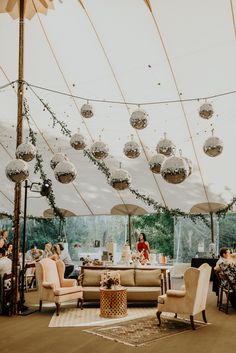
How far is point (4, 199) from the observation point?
14039 millimetres

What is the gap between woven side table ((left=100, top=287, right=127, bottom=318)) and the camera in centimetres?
683

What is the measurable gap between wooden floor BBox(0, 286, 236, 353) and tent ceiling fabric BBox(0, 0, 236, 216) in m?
4.46

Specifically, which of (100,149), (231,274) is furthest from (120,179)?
(231,274)

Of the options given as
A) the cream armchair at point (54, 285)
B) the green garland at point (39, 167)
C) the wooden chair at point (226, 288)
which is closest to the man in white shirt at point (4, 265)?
the cream armchair at point (54, 285)

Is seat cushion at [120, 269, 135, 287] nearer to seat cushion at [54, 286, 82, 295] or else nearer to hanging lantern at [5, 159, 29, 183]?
seat cushion at [54, 286, 82, 295]

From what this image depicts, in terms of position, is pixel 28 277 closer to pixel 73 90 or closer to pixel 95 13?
pixel 73 90

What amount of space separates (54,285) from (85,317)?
2.70ft

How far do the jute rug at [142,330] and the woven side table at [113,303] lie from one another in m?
0.44

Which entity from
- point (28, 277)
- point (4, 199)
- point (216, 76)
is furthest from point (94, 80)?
point (4, 199)

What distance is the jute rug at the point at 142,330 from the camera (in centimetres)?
534

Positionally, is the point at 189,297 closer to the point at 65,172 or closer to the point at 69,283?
the point at 65,172

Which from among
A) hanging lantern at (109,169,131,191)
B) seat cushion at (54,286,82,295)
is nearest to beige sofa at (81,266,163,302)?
seat cushion at (54,286,82,295)

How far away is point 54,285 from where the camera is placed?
7.24 metres

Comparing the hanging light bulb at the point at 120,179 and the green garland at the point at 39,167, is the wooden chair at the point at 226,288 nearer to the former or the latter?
the hanging light bulb at the point at 120,179
